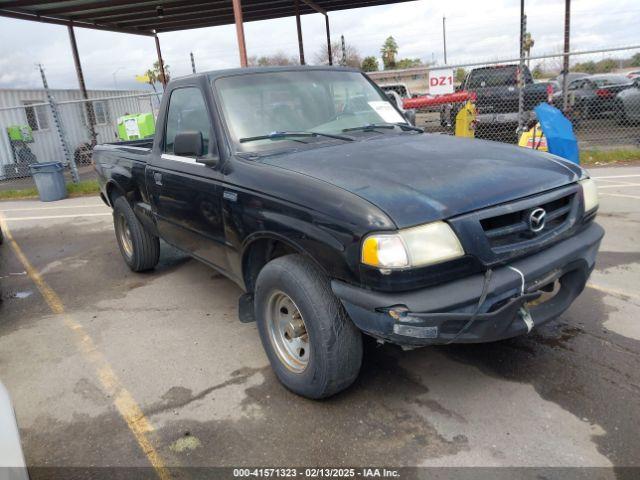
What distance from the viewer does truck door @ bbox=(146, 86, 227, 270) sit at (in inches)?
135

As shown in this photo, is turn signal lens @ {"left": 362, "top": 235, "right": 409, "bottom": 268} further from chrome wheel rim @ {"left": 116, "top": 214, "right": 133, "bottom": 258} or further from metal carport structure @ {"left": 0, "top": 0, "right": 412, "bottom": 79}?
metal carport structure @ {"left": 0, "top": 0, "right": 412, "bottom": 79}

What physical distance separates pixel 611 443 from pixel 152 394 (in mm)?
2578

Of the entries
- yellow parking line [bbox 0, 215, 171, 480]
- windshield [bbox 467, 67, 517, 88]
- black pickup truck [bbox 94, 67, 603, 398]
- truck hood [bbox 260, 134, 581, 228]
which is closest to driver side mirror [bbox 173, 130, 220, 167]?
black pickup truck [bbox 94, 67, 603, 398]

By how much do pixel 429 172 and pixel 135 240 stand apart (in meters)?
3.55

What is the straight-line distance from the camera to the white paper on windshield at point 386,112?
392 cm

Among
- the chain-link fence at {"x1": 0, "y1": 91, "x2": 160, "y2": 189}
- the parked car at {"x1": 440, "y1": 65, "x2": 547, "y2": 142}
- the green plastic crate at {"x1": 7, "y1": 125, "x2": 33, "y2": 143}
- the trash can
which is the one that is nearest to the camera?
the trash can

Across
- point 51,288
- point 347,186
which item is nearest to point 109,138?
point 51,288

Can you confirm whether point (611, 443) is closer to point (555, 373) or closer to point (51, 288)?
point (555, 373)

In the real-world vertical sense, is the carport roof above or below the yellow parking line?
above

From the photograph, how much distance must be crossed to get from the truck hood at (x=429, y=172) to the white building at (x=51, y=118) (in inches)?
472

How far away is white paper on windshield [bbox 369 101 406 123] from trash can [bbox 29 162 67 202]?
9.22m

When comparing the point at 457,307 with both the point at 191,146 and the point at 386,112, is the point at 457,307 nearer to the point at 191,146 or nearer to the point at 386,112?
the point at 191,146

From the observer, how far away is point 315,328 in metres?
2.57

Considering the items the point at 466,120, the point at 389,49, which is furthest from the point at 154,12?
the point at 389,49
